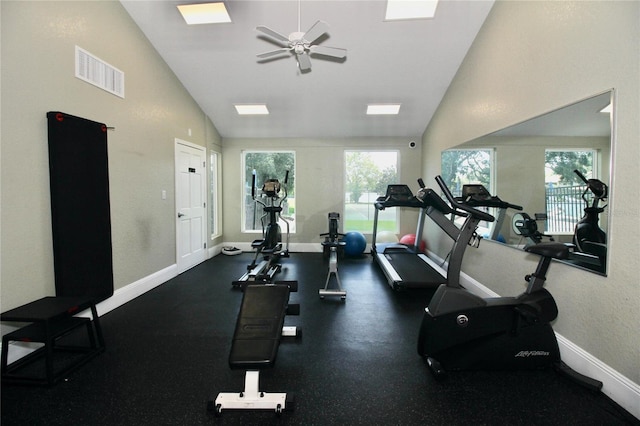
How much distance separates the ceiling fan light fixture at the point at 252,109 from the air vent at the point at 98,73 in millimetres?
2131

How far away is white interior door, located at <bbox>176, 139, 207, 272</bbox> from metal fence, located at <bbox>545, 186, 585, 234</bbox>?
4736 mm

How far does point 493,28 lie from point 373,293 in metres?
3.52

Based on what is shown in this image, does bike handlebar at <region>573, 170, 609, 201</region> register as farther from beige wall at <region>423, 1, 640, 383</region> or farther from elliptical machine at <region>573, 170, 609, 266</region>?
beige wall at <region>423, 1, 640, 383</region>

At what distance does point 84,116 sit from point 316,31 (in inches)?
96.9

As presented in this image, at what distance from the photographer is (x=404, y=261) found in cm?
461

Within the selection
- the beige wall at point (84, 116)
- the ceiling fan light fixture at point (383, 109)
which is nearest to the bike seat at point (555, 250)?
the ceiling fan light fixture at point (383, 109)

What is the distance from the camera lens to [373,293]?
3.75m

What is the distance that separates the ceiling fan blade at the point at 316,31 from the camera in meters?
2.59

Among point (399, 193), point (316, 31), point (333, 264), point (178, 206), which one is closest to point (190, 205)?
point (178, 206)

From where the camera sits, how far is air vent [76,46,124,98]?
2754mm

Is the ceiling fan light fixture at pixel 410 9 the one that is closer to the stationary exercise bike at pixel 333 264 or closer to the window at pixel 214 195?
the stationary exercise bike at pixel 333 264

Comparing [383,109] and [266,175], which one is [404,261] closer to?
[383,109]

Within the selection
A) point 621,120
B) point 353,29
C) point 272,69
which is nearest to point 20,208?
point 272,69

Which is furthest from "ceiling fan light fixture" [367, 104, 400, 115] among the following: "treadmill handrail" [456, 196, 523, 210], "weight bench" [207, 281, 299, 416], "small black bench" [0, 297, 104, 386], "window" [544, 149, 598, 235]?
"small black bench" [0, 297, 104, 386]
